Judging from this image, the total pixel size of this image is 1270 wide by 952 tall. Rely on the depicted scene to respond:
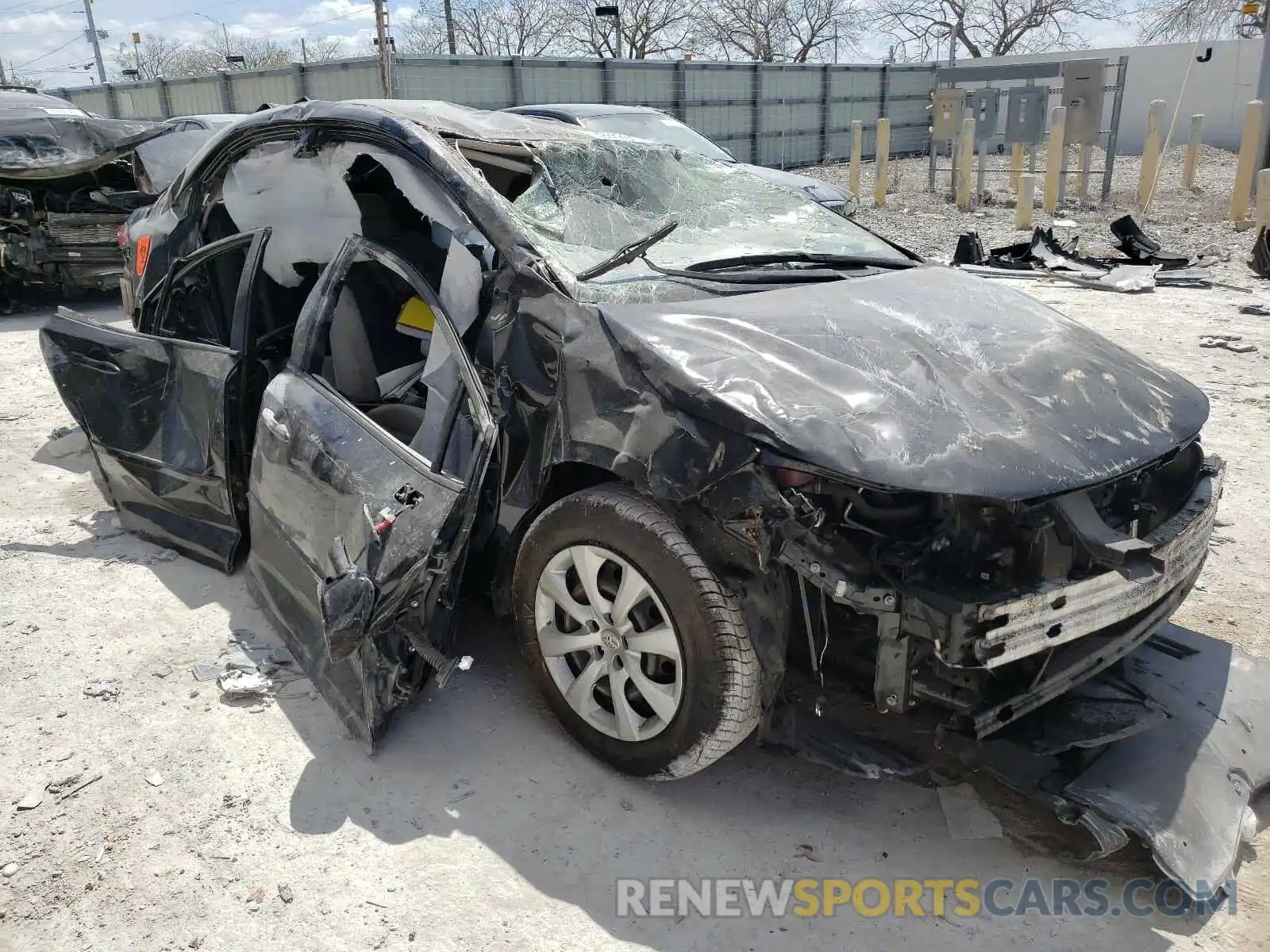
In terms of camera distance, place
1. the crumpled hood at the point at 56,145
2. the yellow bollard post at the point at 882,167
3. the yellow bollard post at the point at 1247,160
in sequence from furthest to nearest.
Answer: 1. the yellow bollard post at the point at 882,167
2. the yellow bollard post at the point at 1247,160
3. the crumpled hood at the point at 56,145

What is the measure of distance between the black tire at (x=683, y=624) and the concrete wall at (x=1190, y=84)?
27.6 m

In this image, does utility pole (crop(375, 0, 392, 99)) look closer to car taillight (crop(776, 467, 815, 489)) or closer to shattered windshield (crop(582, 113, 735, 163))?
shattered windshield (crop(582, 113, 735, 163))

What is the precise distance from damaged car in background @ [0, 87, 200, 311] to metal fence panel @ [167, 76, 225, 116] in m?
14.2

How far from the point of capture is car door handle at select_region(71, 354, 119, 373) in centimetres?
413

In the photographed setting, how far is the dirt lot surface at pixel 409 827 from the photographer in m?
2.31

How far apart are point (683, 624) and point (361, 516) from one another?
3.33 ft

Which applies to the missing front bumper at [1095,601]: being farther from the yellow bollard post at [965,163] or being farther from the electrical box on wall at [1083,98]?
the yellow bollard post at [965,163]

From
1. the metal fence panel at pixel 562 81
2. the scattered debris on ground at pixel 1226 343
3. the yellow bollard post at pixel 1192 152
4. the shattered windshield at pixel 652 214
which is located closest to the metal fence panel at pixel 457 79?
the metal fence panel at pixel 562 81

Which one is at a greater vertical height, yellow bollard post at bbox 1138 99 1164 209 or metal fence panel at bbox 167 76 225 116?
metal fence panel at bbox 167 76 225 116

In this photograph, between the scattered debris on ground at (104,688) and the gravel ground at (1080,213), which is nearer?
the scattered debris on ground at (104,688)

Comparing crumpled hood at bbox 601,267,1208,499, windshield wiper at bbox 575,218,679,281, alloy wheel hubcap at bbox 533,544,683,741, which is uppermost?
windshield wiper at bbox 575,218,679,281

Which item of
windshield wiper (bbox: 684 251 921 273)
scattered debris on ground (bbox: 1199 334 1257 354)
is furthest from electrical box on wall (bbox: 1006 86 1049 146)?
windshield wiper (bbox: 684 251 921 273)

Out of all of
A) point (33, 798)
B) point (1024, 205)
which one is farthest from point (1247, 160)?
point (33, 798)

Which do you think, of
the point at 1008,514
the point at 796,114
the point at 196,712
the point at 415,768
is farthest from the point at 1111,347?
the point at 796,114
